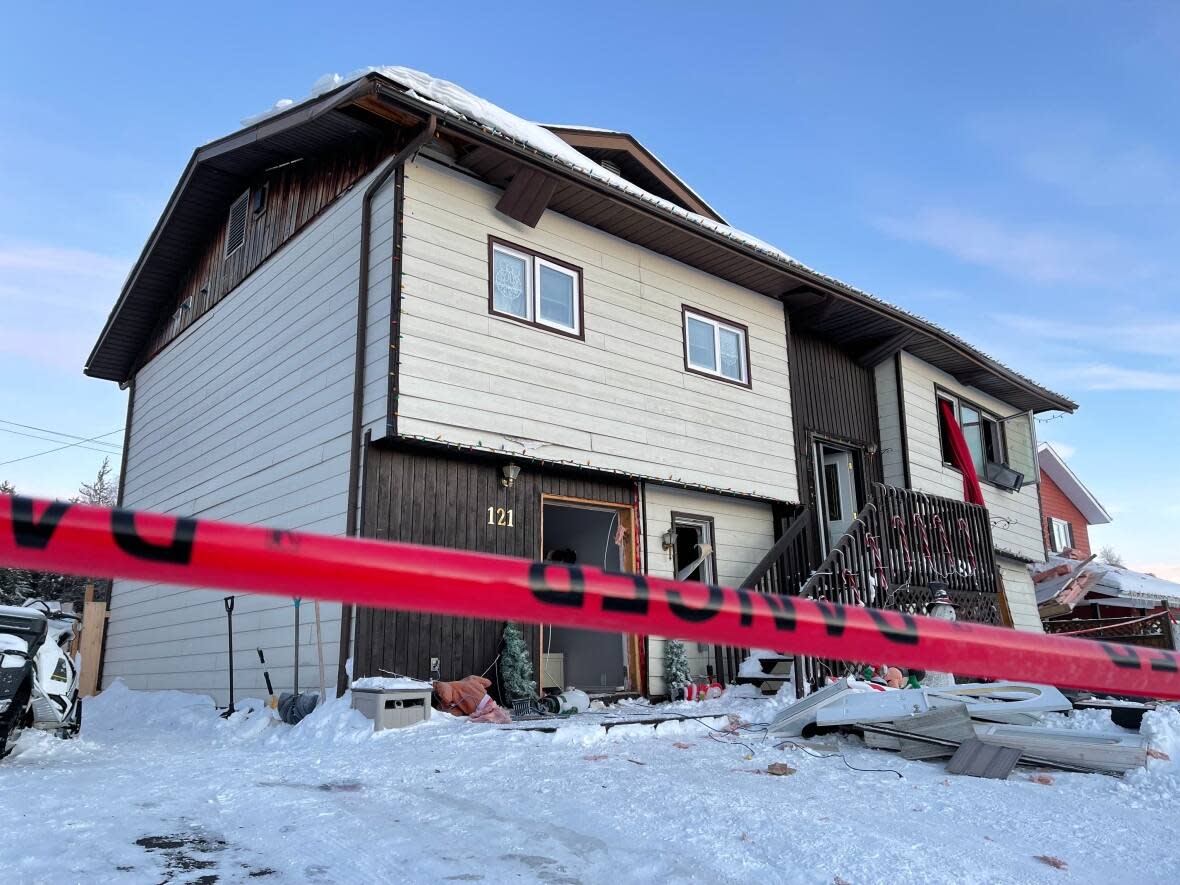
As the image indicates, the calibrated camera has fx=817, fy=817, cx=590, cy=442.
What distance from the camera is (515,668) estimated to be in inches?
322

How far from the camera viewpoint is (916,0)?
1253 cm

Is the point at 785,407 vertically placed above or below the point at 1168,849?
above

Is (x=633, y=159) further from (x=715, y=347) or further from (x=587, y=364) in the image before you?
(x=587, y=364)

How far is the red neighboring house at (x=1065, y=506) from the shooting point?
1134 inches

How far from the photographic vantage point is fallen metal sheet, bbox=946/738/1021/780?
15.8 feet

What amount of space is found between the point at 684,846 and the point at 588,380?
22.1ft

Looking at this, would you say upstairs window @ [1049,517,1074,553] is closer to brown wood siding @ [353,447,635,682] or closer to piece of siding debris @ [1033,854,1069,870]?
brown wood siding @ [353,447,635,682]

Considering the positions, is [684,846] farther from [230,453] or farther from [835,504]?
[835,504]

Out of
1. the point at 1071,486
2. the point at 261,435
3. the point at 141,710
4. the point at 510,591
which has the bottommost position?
the point at 141,710

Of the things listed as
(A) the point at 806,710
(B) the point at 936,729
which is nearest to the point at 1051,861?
(B) the point at 936,729

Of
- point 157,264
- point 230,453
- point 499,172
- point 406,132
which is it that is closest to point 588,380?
point 499,172

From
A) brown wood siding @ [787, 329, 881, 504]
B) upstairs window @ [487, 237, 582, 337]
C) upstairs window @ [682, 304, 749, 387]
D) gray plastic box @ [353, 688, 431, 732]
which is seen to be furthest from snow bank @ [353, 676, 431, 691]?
brown wood siding @ [787, 329, 881, 504]

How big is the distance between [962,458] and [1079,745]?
10.9 meters

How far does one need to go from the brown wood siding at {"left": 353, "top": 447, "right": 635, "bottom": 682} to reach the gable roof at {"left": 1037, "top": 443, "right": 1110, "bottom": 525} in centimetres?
2530
